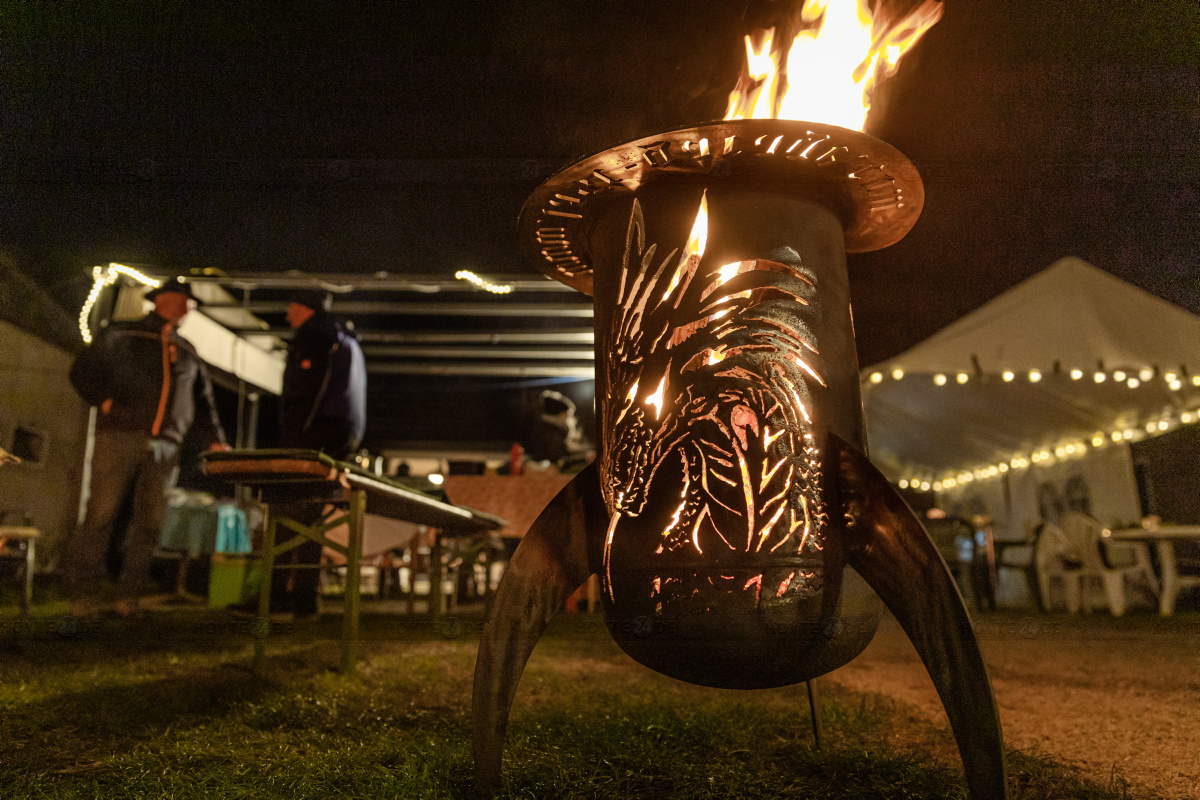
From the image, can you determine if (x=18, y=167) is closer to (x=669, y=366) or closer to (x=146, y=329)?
(x=146, y=329)

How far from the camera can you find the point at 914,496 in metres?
8.90

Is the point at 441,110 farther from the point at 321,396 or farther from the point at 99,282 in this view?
the point at 99,282

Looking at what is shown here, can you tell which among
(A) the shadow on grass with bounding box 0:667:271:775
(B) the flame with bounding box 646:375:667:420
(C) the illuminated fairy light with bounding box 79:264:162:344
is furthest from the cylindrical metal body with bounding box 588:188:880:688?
(C) the illuminated fairy light with bounding box 79:264:162:344

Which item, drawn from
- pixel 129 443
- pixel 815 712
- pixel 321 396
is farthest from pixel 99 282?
pixel 815 712

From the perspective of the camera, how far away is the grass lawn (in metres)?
1.62

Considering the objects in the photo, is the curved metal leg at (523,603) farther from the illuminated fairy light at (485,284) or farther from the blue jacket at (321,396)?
the illuminated fairy light at (485,284)

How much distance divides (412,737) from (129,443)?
3.34m

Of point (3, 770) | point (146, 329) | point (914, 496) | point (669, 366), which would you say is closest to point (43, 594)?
point (146, 329)

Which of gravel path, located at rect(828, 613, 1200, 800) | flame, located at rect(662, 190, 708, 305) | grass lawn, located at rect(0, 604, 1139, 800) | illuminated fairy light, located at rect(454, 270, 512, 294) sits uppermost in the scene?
illuminated fairy light, located at rect(454, 270, 512, 294)

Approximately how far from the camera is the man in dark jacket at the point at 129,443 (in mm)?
4047

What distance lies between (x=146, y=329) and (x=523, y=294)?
14.0 feet

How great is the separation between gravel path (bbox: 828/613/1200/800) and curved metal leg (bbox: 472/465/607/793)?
105 cm

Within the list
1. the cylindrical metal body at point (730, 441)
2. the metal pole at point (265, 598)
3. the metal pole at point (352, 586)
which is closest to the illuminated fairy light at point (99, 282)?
the metal pole at point (265, 598)

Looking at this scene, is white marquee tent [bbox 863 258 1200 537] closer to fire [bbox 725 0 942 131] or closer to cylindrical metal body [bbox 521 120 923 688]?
fire [bbox 725 0 942 131]
